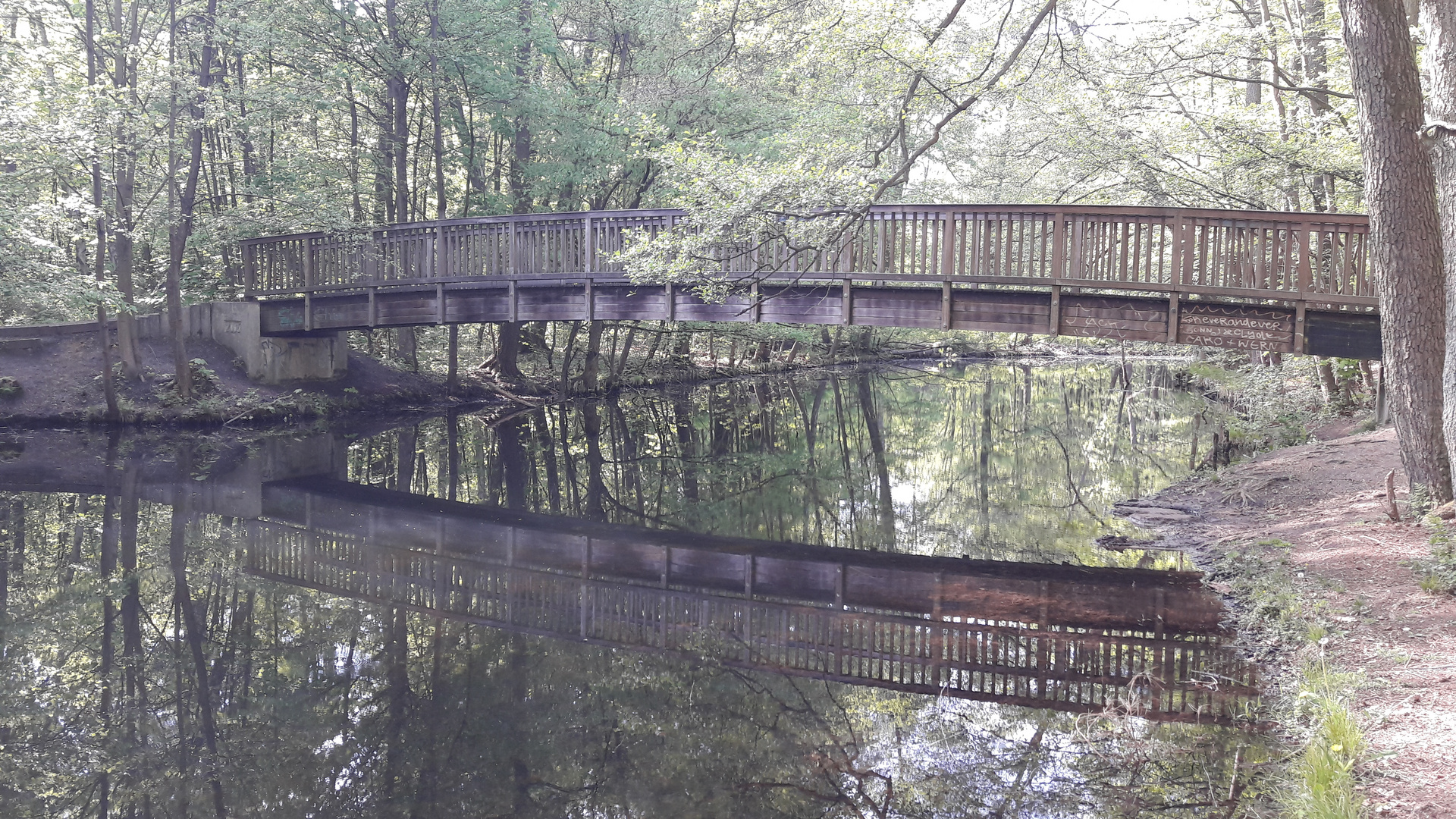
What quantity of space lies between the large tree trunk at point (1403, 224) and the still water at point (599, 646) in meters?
1.91

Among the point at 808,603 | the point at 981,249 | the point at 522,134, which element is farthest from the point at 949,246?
the point at 522,134

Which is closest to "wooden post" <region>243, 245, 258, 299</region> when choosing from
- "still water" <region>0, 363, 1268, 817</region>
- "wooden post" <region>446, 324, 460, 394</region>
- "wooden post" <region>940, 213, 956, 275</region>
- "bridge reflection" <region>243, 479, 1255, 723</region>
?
"wooden post" <region>446, 324, 460, 394</region>

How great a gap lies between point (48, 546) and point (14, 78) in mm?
8410

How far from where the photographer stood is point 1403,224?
6410 mm

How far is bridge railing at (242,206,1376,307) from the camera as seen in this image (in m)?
9.11

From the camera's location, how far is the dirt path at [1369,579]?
3.64 metres

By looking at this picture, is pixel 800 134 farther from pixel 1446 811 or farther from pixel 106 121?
pixel 1446 811

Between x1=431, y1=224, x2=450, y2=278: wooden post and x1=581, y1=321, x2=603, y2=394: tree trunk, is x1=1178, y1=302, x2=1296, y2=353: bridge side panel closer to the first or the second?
x1=431, y1=224, x2=450, y2=278: wooden post

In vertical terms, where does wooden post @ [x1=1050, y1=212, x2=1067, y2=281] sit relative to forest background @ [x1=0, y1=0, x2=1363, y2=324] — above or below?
below

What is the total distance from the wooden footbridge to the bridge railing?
0.02 metres

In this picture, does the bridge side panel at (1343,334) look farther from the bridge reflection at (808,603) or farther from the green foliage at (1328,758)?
the green foliage at (1328,758)

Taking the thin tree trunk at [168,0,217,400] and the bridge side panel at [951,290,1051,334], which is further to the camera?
the thin tree trunk at [168,0,217,400]

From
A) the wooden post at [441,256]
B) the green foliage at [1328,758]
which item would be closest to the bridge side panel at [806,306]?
the wooden post at [441,256]

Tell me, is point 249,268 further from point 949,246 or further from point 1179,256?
point 1179,256
